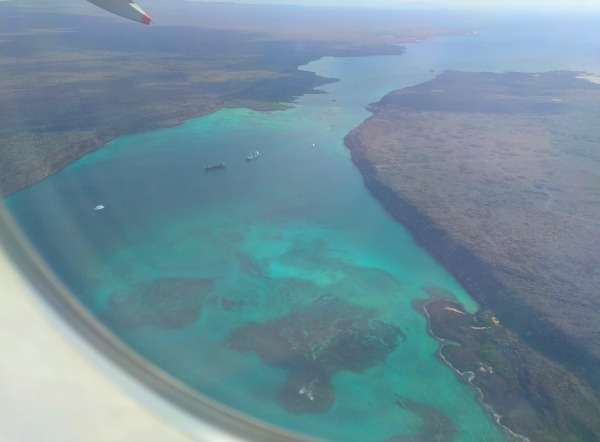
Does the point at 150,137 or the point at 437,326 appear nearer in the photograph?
the point at 437,326

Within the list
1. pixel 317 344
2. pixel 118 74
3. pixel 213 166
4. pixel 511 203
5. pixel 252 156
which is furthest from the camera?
pixel 118 74

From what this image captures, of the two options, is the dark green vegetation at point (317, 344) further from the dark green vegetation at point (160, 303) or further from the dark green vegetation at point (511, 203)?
the dark green vegetation at point (511, 203)

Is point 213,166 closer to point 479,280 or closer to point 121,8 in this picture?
point 121,8

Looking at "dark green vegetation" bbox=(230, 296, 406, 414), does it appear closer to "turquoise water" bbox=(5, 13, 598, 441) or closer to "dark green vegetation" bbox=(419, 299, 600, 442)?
"turquoise water" bbox=(5, 13, 598, 441)

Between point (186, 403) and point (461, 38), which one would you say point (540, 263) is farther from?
point (461, 38)

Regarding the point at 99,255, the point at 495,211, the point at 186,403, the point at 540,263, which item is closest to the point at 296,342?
the point at 99,255

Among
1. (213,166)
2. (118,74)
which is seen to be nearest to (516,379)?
(213,166)

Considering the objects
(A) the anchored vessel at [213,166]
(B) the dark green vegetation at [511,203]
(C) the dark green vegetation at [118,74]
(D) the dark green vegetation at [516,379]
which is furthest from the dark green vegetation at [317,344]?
(C) the dark green vegetation at [118,74]
